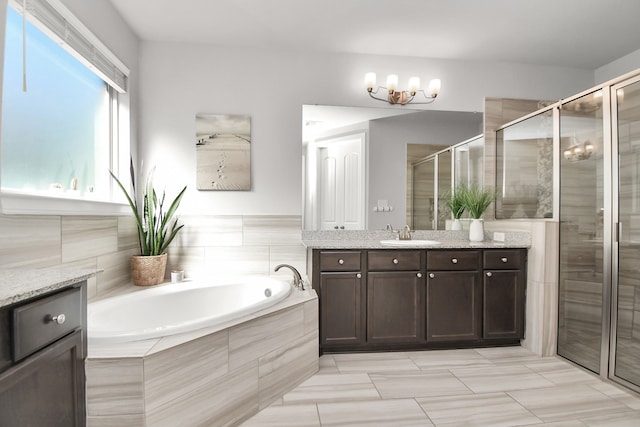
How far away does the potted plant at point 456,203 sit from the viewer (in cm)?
301

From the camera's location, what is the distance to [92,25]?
6.67 feet

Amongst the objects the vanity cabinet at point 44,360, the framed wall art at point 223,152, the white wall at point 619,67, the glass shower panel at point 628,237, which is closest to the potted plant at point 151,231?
the framed wall art at point 223,152

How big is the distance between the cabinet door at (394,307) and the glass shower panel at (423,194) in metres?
0.68

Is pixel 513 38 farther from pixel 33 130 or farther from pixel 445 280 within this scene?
pixel 33 130

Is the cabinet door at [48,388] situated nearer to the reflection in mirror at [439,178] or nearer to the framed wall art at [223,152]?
the framed wall art at [223,152]

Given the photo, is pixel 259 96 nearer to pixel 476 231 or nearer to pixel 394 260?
pixel 394 260

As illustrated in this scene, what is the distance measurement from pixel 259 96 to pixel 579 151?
2519mm

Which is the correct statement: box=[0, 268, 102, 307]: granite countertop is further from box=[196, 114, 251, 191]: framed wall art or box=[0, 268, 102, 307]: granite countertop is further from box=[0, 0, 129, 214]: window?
box=[196, 114, 251, 191]: framed wall art

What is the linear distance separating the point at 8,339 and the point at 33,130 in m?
1.40

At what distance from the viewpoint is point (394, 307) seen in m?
2.46

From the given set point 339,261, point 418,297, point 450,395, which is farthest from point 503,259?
point 339,261

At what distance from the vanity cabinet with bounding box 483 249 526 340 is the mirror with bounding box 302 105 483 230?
797 mm

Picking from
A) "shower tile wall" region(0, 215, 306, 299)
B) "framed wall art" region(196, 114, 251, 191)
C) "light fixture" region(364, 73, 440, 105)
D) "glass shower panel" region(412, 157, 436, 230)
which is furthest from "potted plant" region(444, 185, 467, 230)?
"framed wall art" region(196, 114, 251, 191)

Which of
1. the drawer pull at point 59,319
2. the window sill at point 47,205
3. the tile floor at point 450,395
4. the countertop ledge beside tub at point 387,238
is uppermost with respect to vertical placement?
the window sill at point 47,205
